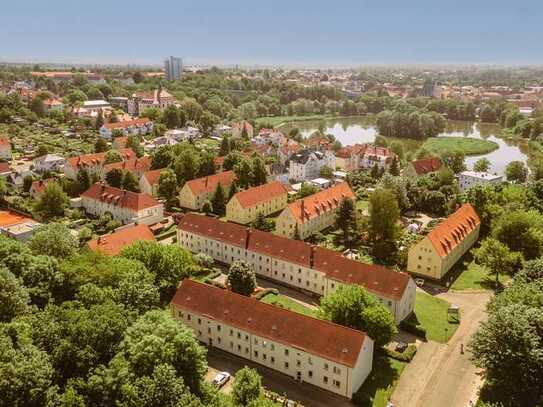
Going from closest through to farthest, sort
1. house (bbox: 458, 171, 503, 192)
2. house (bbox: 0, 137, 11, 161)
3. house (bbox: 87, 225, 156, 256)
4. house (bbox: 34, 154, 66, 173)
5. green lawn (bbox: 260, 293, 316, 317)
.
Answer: green lawn (bbox: 260, 293, 316, 317), house (bbox: 87, 225, 156, 256), house (bbox: 458, 171, 503, 192), house (bbox: 34, 154, 66, 173), house (bbox: 0, 137, 11, 161)

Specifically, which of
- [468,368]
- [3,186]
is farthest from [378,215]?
[3,186]

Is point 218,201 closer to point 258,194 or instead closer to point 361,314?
point 258,194

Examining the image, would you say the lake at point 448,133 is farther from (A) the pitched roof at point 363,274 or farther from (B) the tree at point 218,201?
(A) the pitched roof at point 363,274

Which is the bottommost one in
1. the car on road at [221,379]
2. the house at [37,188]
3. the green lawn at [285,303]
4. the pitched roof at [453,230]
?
the green lawn at [285,303]

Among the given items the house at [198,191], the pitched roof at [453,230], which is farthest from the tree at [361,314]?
the house at [198,191]

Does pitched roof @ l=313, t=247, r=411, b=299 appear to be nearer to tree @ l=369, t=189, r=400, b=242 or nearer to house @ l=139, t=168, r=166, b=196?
tree @ l=369, t=189, r=400, b=242

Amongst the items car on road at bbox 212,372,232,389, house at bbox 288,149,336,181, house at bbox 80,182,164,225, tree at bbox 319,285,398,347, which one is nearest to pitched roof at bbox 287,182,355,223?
house at bbox 80,182,164,225
